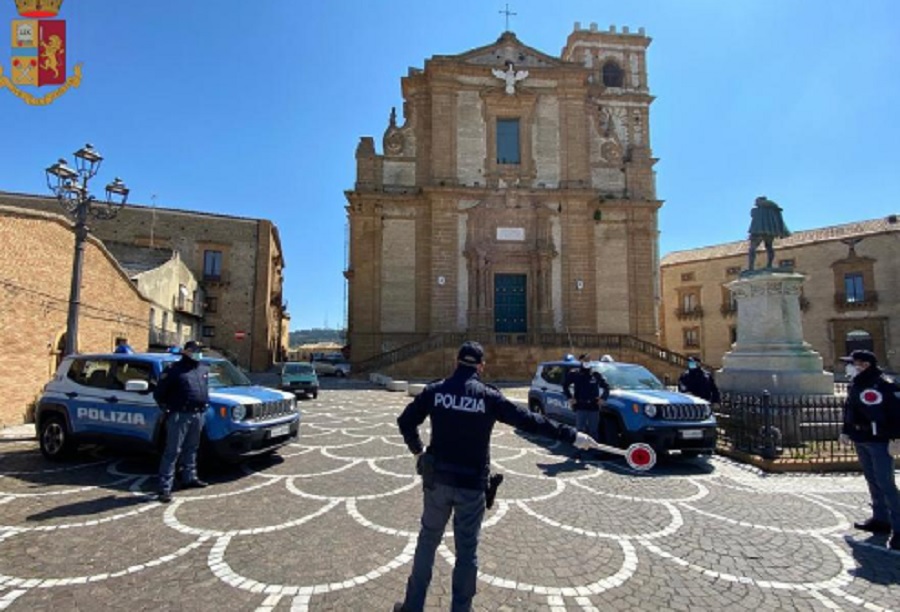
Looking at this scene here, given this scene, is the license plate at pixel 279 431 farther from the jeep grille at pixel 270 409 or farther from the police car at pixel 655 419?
the police car at pixel 655 419

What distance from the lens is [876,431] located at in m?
4.52

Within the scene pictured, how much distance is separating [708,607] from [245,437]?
5.64 m

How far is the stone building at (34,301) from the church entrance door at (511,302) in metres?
20.1

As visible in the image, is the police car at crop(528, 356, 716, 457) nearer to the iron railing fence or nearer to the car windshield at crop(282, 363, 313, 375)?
the iron railing fence

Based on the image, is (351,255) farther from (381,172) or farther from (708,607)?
(708,607)

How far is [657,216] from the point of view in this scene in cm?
2972

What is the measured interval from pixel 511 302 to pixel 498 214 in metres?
5.63

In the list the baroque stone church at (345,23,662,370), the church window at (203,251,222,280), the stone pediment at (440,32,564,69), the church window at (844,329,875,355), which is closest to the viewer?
the baroque stone church at (345,23,662,370)

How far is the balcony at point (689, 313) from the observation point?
40125 mm

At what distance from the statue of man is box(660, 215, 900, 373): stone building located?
2468cm

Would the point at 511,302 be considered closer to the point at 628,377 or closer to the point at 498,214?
the point at 498,214

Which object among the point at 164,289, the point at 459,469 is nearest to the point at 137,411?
the point at 459,469

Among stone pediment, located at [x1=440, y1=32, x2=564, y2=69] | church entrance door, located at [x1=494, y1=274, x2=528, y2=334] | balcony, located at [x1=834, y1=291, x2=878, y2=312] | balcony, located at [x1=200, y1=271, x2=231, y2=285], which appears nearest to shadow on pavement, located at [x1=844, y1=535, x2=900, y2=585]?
church entrance door, located at [x1=494, y1=274, x2=528, y2=334]

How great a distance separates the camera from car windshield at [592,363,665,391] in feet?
27.8
